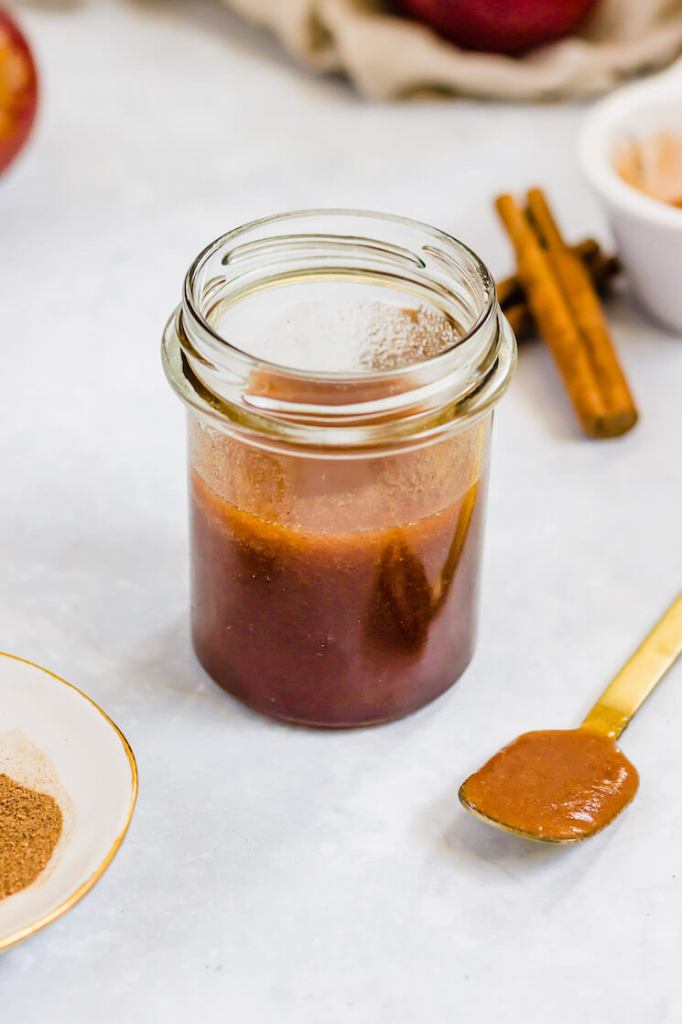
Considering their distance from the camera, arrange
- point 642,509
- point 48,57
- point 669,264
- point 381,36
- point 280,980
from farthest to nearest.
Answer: point 48,57, point 381,36, point 669,264, point 642,509, point 280,980

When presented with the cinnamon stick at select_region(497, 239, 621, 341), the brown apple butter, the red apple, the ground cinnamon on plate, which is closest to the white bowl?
the cinnamon stick at select_region(497, 239, 621, 341)

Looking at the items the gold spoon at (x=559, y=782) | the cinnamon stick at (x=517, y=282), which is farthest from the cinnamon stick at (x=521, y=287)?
the gold spoon at (x=559, y=782)

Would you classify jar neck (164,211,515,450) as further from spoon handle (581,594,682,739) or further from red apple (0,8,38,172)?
red apple (0,8,38,172)

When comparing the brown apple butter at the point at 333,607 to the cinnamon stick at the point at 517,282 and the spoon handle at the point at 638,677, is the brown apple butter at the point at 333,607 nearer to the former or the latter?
the spoon handle at the point at 638,677

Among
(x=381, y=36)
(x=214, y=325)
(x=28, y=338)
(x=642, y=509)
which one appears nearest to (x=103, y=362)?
(x=28, y=338)

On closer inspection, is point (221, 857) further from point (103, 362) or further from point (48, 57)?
point (48, 57)

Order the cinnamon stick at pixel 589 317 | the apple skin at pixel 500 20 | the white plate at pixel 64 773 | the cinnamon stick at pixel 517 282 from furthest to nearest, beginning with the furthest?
the apple skin at pixel 500 20 < the cinnamon stick at pixel 517 282 < the cinnamon stick at pixel 589 317 < the white plate at pixel 64 773
